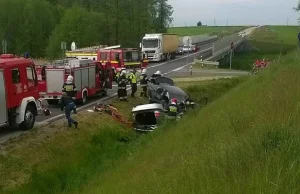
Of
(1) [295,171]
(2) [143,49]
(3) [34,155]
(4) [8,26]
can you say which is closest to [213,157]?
(1) [295,171]

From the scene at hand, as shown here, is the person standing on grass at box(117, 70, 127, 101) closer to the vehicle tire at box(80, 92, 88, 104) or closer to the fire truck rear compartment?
the vehicle tire at box(80, 92, 88, 104)

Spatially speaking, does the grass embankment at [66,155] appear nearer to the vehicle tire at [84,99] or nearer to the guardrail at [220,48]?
the vehicle tire at [84,99]

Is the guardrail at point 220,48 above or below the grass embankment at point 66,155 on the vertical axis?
above

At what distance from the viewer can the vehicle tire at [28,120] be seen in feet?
51.7

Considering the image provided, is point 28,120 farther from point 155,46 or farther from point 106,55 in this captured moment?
point 155,46

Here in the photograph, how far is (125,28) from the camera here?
64000 millimetres

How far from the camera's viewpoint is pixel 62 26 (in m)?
56.1

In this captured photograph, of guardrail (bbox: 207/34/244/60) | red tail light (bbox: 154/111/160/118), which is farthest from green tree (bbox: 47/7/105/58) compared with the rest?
red tail light (bbox: 154/111/160/118)

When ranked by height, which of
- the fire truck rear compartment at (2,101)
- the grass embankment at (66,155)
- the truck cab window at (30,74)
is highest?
the truck cab window at (30,74)

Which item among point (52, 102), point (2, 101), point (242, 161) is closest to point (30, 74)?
point (2, 101)

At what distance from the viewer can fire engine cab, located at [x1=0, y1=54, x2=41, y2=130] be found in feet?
47.8

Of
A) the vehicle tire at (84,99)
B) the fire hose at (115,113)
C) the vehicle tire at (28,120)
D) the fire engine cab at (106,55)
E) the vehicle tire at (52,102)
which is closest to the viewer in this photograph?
the vehicle tire at (28,120)

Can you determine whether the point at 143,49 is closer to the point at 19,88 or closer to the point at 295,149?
the point at 19,88

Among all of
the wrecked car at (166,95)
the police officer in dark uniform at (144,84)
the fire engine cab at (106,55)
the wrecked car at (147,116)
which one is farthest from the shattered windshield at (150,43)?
the wrecked car at (147,116)
